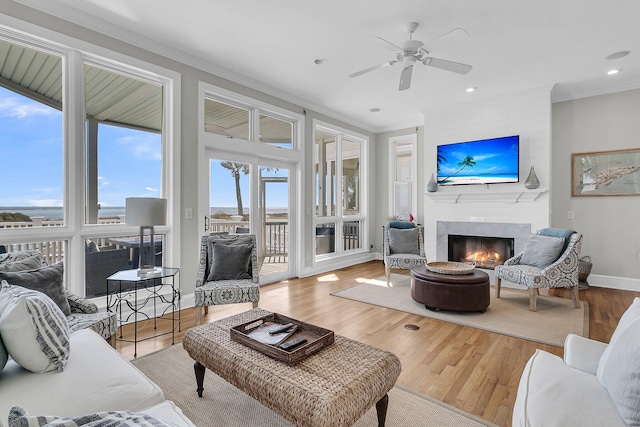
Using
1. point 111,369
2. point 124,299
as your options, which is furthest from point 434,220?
point 111,369

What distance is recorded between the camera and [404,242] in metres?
5.04

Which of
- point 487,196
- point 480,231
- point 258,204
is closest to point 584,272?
point 480,231

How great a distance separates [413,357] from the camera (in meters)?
2.56

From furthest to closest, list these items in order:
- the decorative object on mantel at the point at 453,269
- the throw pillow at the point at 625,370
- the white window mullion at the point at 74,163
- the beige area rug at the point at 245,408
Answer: the decorative object on mantel at the point at 453,269 < the white window mullion at the point at 74,163 < the beige area rug at the point at 245,408 < the throw pillow at the point at 625,370

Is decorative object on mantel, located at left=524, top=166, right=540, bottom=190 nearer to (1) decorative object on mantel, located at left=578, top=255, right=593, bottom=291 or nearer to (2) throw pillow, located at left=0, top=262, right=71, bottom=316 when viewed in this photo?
(1) decorative object on mantel, located at left=578, top=255, right=593, bottom=291

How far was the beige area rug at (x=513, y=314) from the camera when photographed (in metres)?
3.03

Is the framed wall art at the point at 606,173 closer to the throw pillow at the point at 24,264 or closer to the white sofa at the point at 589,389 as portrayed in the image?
the white sofa at the point at 589,389

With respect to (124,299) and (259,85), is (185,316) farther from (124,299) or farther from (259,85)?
(259,85)

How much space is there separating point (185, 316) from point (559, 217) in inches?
213

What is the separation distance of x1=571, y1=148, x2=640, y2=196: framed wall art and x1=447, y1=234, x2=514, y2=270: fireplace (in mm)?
1232

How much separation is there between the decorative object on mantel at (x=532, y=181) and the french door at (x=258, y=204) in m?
3.48

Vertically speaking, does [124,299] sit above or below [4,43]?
below

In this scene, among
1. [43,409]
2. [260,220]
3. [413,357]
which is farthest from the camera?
[260,220]

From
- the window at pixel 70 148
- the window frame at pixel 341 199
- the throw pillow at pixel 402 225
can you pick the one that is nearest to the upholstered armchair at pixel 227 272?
the window at pixel 70 148
